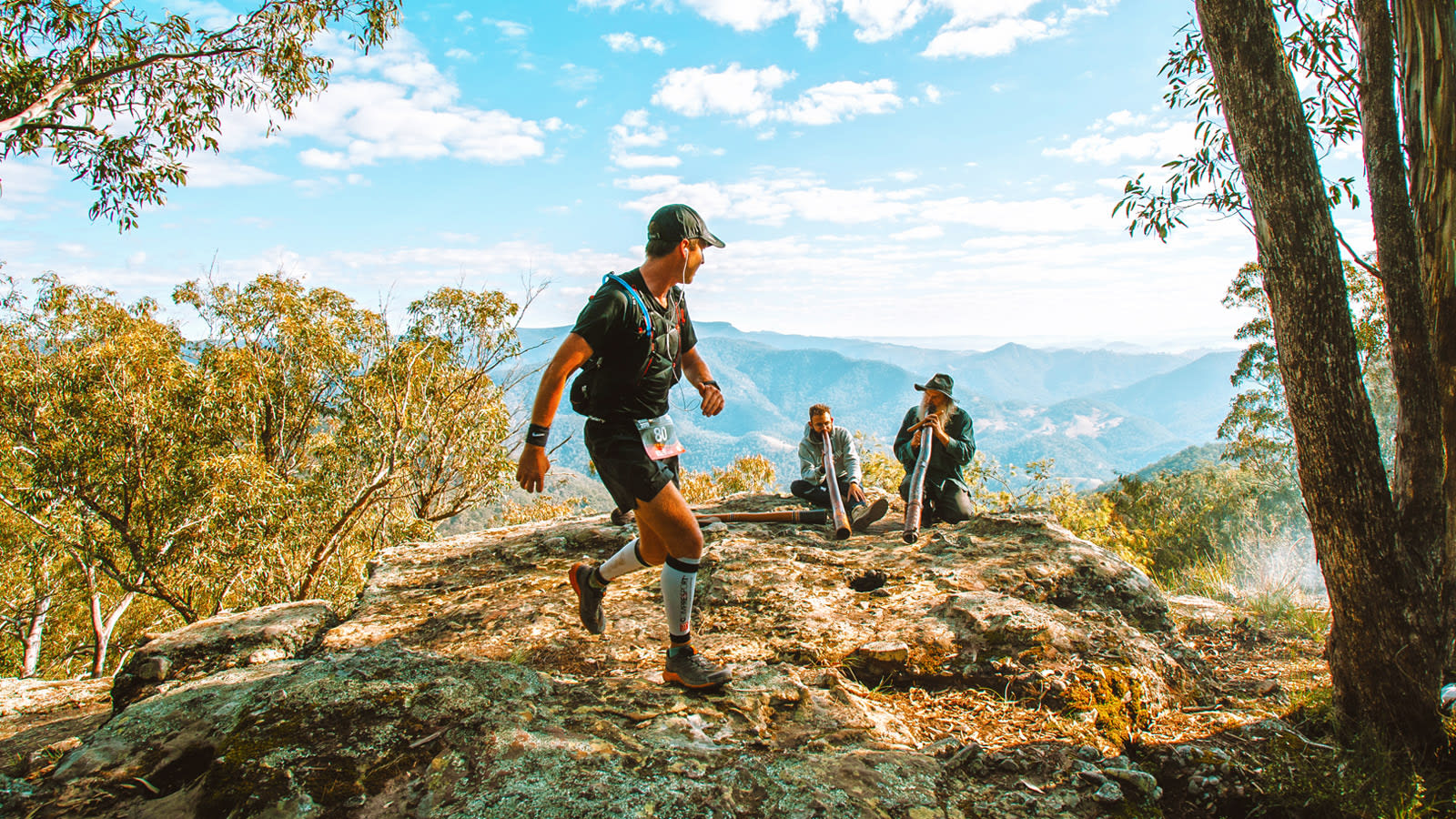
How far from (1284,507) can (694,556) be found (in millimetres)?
57423

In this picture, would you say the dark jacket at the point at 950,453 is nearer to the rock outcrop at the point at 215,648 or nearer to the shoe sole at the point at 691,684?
the shoe sole at the point at 691,684

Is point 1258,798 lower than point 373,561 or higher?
lower

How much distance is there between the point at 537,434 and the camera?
2.99 metres

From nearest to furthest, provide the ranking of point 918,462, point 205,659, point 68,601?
point 205,659 → point 918,462 → point 68,601

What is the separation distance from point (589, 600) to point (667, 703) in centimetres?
95

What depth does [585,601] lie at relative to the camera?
3.62 metres

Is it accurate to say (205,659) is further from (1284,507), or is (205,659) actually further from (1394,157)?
(1284,507)

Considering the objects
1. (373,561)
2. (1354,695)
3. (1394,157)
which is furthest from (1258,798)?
(373,561)

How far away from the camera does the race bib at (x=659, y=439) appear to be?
3.17 meters

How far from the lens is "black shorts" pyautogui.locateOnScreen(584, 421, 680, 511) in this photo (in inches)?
120

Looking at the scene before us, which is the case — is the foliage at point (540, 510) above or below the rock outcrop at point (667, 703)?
below

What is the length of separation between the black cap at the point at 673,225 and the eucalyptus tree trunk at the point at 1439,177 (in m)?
3.33

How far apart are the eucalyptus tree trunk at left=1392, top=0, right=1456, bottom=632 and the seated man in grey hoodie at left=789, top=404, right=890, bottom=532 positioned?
14.7 ft

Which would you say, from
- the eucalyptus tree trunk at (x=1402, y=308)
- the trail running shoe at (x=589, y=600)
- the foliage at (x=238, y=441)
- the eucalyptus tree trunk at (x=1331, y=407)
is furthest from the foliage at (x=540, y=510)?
the eucalyptus tree trunk at (x=1402, y=308)
